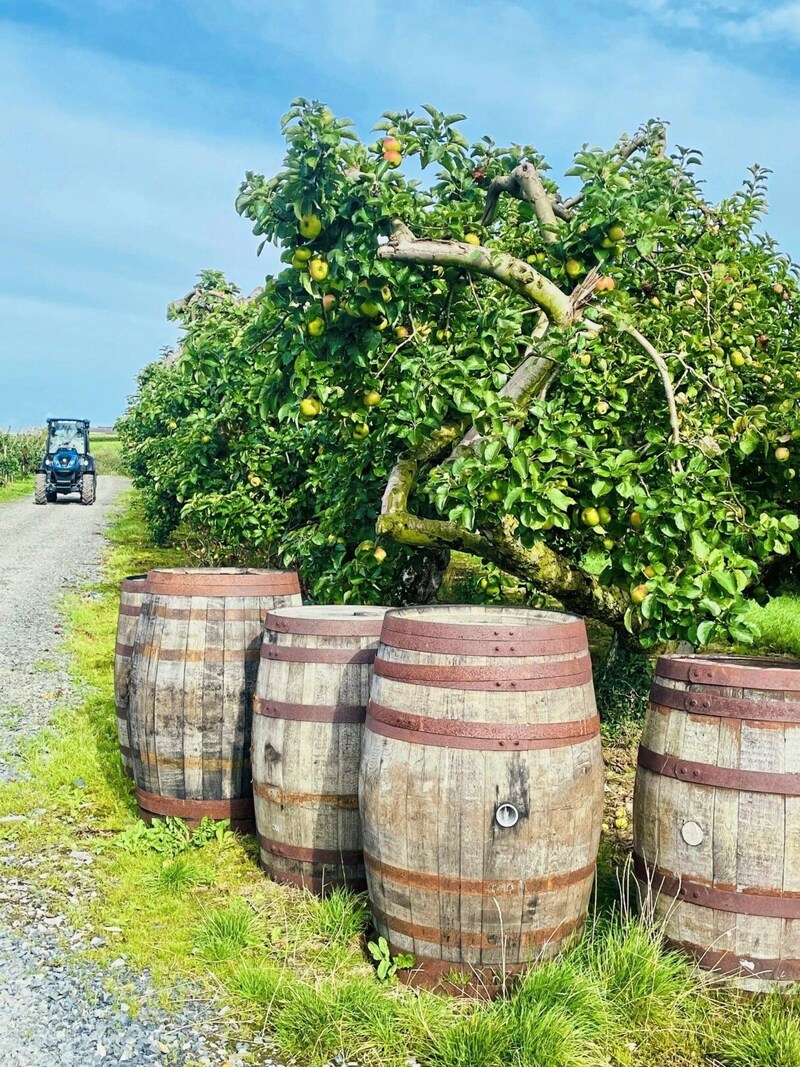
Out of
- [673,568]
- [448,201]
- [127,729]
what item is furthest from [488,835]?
[448,201]

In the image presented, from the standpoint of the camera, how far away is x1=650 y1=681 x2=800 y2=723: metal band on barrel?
2854 millimetres

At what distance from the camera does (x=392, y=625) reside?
10.3 ft

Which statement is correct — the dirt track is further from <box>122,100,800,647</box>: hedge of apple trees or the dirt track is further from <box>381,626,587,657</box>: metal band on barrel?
<box>381,626,587,657</box>: metal band on barrel

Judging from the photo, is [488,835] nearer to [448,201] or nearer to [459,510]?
[459,510]

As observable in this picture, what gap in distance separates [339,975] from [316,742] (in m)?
0.84

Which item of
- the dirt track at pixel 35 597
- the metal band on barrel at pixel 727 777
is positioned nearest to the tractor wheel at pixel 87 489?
the dirt track at pixel 35 597

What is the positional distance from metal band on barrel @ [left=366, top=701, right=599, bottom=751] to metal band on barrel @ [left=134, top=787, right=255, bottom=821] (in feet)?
4.94

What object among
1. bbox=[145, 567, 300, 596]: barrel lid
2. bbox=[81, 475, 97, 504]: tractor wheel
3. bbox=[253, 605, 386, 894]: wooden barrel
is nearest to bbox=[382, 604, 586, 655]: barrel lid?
bbox=[253, 605, 386, 894]: wooden barrel

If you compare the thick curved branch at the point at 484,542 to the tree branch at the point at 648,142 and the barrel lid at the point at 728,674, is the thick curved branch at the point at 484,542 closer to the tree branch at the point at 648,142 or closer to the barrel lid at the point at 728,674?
the barrel lid at the point at 728,674

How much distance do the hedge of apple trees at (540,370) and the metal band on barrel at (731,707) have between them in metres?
0.57

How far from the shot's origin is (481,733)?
114 inches

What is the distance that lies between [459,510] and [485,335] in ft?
3.91

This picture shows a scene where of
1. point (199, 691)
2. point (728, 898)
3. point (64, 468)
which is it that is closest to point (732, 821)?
point (728, 898)

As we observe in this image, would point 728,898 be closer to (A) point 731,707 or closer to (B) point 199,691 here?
(A) point 731,707
